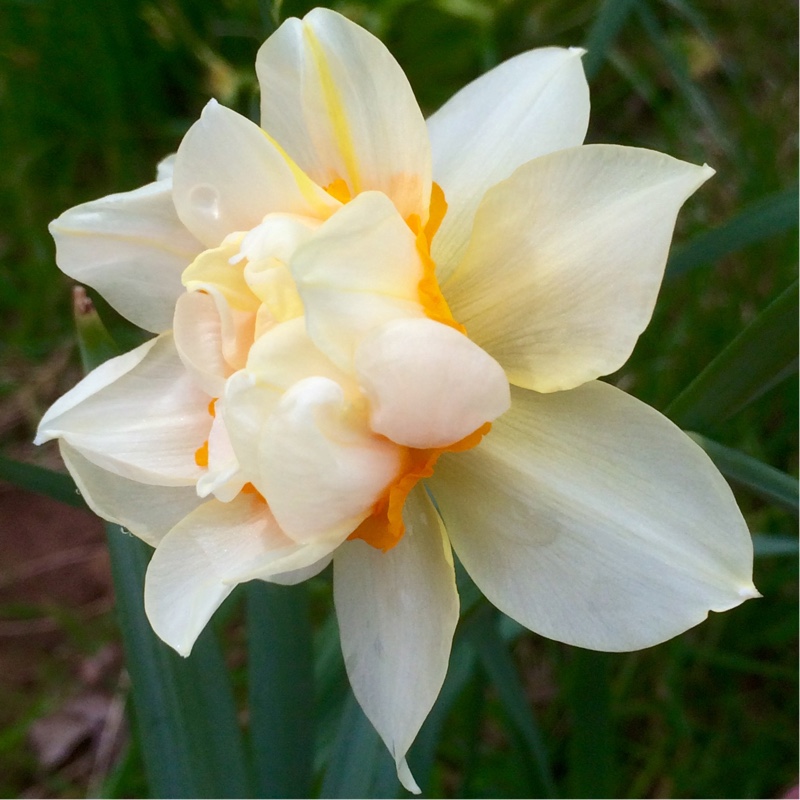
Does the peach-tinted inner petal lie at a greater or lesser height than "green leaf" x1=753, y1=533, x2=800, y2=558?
greater

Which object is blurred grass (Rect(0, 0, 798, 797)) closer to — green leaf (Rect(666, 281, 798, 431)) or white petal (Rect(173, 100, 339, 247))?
green leaf (Rect(666, 281, 798, 431))

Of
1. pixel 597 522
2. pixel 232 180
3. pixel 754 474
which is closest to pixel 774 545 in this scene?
pixel 754 474

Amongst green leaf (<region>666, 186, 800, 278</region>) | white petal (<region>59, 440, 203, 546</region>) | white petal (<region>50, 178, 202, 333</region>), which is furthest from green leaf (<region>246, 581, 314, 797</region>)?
green leaf (<region>666, 186, 800, 278</region>)

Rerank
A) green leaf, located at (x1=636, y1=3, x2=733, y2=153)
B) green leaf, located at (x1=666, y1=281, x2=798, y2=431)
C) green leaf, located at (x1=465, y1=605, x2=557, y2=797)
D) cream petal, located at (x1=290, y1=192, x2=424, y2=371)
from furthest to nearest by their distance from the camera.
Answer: green leaf, located at (x1=636, y1=3, x2=733, y2=153) → green leaf, located at (x1=465, y1=605, x2=557, y2=797) → green leaf, located at (x1=666, y1=281, x2=798, y2=431) → cream petal, located at (x1=290, y1=192, x2=424, y2=371)

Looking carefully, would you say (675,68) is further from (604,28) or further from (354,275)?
(354,275)

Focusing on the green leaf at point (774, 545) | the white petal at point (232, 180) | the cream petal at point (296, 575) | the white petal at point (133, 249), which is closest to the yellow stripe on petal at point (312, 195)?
the white petal at point (232, 180)

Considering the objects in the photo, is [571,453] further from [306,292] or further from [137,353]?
[137,353]

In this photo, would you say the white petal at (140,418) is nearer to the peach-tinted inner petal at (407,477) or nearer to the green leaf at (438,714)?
the peach-tinted inner petal at (407,477)
